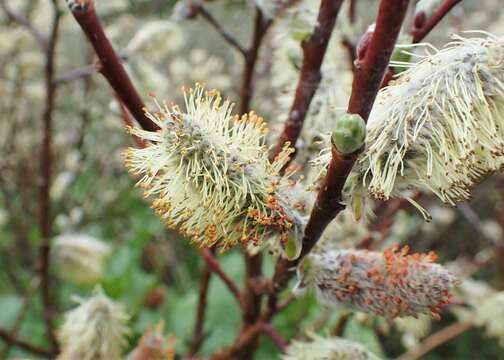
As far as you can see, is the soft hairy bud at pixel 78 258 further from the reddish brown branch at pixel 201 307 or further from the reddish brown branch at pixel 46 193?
the reddish brown branch at pixel 201 307

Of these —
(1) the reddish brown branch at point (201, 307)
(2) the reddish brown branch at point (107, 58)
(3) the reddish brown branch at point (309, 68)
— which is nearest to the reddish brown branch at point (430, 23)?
(3) the reddish brown branch at point (309, 68)

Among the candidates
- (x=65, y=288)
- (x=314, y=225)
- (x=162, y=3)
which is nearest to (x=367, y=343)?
(x=314, y=225)

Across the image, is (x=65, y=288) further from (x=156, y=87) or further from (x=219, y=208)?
(x=219, y=208)

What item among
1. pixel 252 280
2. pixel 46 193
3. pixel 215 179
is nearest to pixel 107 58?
pixel 215 179

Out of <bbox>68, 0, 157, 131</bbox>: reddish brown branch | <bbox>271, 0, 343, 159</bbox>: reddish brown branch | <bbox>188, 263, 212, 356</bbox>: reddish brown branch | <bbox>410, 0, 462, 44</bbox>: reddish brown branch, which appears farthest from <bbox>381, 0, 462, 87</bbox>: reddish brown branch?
<bbox>188, 263, 212, 356</bbox>: reddish brown branch

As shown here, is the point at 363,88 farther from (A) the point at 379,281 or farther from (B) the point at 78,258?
(B) the point at 78,258

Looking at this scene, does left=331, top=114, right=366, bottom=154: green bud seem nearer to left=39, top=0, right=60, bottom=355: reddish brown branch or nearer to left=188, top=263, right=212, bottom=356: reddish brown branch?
left=188, top=263, right=212, bottom=356: reddish brown branch
